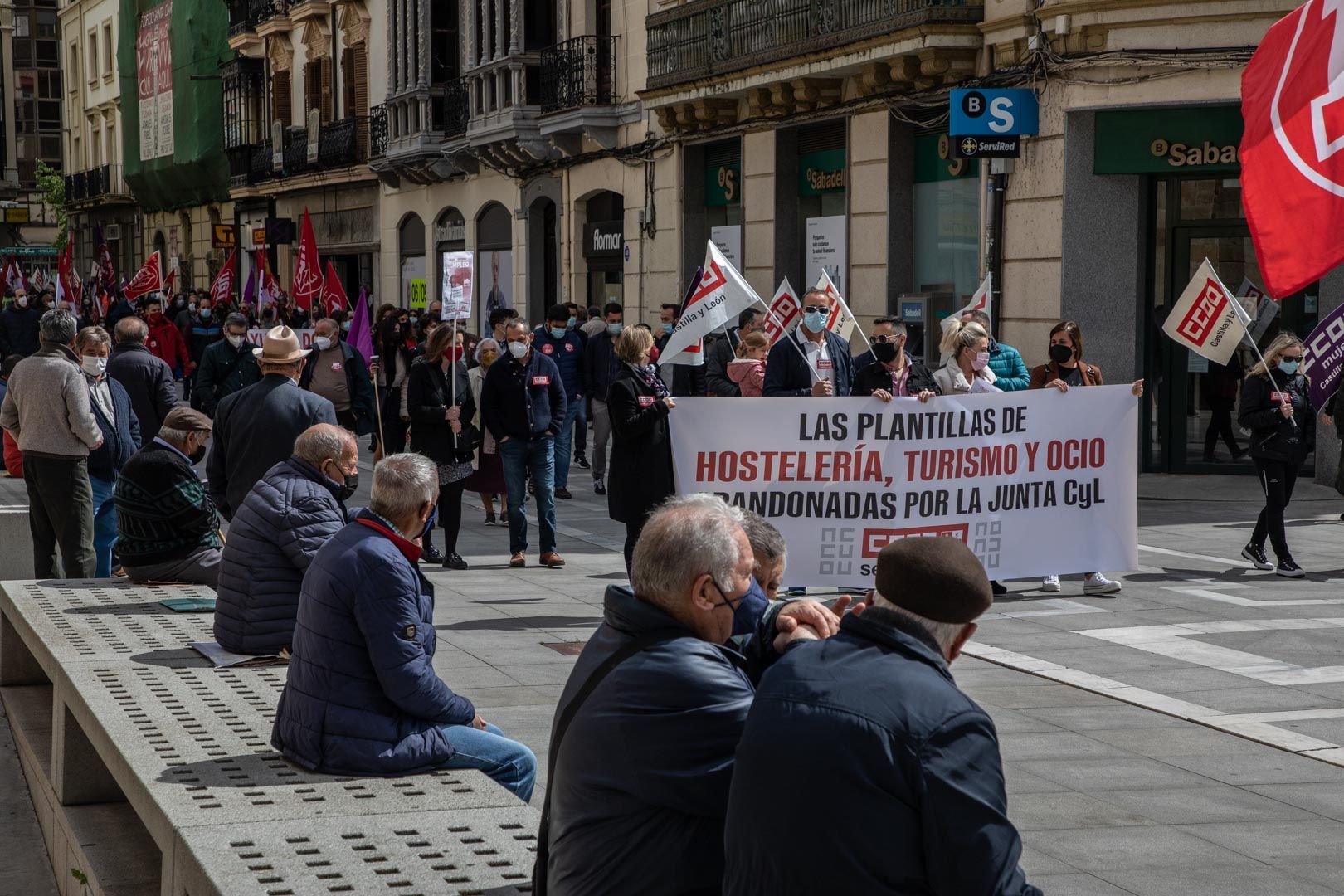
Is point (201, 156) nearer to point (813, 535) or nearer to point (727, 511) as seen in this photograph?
point (813, 535)

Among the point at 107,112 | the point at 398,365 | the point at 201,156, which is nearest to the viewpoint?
the point at 398,365

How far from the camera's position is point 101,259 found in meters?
40.2

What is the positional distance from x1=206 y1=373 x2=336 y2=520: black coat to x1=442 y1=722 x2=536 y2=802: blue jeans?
4022 mm

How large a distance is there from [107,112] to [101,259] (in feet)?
85.2

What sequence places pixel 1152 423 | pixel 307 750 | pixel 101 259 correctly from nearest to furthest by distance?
pixel 307 750 → pixel 1152 423 → pixel 101 259

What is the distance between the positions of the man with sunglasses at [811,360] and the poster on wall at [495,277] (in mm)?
19280

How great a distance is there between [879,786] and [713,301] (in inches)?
346

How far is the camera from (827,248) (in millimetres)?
21984

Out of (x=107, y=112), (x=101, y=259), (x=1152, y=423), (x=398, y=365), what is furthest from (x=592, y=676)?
(x=107, y=112)

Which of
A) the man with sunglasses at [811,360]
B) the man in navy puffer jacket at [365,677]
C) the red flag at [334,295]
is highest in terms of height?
the red flag at [334,295]

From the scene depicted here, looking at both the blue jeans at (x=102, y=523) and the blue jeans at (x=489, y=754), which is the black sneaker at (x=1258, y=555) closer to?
the blue jeans at (x=102, y=523)

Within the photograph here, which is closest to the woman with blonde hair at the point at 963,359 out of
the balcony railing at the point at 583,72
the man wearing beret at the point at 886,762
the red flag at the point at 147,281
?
the man wearing beret at the point at 886,762

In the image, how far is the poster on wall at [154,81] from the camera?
176 ft

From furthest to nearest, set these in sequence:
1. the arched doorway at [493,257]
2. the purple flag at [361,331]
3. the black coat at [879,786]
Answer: the arched doorway at [493,257]
the purple flag at [361,331]
the black coat at [879,786]
